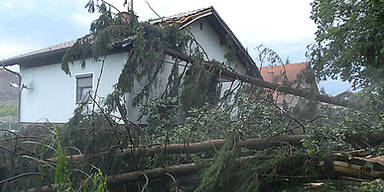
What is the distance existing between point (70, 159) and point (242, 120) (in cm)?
267

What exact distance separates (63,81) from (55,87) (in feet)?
1.47

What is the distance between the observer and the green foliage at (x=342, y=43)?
7.34 metres

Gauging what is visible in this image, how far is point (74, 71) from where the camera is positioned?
10.1 metres

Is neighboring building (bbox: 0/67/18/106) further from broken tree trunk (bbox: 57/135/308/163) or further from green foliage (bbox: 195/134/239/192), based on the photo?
green foliage (bbox: 195/134/239/192)

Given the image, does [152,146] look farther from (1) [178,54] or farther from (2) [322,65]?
(2) [322,65]

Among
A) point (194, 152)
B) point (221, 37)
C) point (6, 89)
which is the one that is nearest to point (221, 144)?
point (194, 152)

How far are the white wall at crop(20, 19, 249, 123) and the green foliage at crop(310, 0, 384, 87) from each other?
2.52 metres

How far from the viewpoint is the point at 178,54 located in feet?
26.3

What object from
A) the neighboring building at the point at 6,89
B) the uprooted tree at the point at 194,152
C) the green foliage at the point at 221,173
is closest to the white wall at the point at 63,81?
the uprooted tree at the point at 194,152

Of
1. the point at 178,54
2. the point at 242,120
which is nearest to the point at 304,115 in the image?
the point at 242,120

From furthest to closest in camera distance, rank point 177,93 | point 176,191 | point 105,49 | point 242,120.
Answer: point 177,93 < point 105,49 < point 242,120 < point 176,191

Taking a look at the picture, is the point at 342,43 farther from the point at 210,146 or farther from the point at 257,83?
the point at 210,146

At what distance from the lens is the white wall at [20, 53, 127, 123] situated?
367 inches

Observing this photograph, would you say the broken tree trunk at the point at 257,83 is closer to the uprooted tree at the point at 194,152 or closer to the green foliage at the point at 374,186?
the uprooted tree at the point at 194,152
